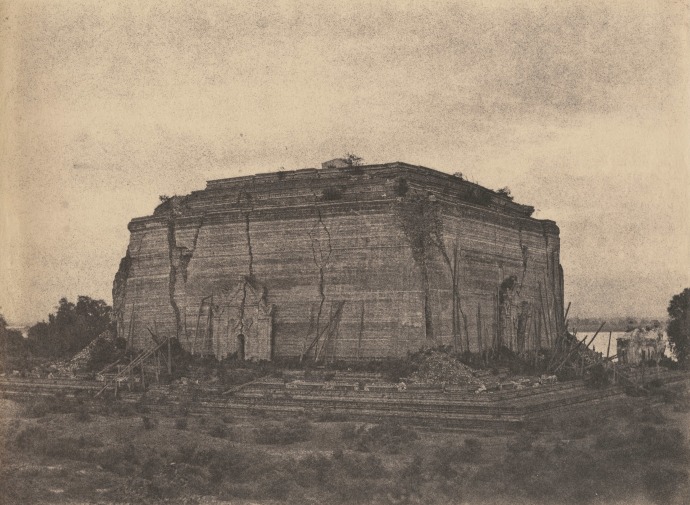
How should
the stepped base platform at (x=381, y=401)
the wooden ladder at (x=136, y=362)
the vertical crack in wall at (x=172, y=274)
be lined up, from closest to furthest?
the stepped base platform at (x=381, y=401), the wooden ladder at (x=136, y=362), the vertical crack in wall at (x=172, y=274)

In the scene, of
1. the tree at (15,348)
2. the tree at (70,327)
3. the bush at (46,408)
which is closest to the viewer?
the bush at (46,408)

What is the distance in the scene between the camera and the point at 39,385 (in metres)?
31.4

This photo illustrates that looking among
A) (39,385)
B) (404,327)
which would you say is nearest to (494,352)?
(404,327)

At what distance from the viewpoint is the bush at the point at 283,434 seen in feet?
67.0

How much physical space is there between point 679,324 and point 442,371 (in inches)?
967

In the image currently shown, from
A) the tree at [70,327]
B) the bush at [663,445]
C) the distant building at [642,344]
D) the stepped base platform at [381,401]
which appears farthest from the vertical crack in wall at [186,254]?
the distant building at [642,344]

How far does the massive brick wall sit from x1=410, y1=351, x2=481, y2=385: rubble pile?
3.72 ft

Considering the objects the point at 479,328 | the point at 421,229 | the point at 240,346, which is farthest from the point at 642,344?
the point at 240,346

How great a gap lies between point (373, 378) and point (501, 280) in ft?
28.5

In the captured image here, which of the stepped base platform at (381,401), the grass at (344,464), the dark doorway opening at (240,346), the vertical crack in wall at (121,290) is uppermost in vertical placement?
the vertical crack in wall at (121,290)

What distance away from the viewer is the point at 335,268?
2908 centimetres

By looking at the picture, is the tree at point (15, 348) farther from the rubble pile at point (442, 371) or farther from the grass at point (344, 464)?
the rubble pile at point (442, 371)

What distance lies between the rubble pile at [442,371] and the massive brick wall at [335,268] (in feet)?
3.72

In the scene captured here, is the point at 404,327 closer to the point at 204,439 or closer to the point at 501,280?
the point at 501,280
